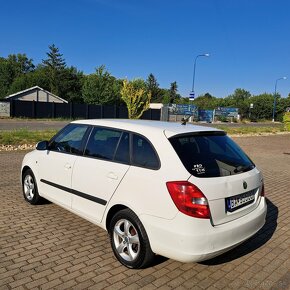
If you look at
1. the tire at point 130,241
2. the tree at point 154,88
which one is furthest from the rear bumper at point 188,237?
the tree at point 154,88

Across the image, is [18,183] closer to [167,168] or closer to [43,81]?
[167,168]

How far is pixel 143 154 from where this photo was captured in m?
3.74

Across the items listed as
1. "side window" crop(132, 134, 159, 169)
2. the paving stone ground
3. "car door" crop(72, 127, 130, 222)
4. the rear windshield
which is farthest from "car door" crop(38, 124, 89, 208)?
the rear windshield

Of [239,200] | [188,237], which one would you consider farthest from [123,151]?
[239,200]

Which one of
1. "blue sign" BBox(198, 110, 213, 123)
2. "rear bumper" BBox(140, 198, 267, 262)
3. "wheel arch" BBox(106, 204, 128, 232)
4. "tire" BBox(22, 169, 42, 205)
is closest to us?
"rear bumper" BBox(140, 198, 267, 262)

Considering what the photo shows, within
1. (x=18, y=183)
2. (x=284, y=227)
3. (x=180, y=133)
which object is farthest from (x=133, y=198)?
(x=18, y=183)

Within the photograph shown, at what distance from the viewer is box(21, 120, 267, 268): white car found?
10.8ft

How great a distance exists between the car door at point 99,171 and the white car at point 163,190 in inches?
0.4

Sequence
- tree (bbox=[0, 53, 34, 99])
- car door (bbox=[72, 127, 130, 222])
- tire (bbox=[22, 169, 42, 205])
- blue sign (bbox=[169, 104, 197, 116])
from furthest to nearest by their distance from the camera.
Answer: tree (bbox=[0, 53, 34, 99]), blue sign (bbox=[169, 104, 197, 116]), tire (bbox=[22, 169, 42, 205]), car door (bbox=[72, 127, 130, 222])

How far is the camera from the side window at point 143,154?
11.8 feet

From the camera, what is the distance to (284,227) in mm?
5395

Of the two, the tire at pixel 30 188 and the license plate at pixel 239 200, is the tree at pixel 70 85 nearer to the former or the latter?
the tire at pixel 30 188

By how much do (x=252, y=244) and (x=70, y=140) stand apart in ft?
9.37

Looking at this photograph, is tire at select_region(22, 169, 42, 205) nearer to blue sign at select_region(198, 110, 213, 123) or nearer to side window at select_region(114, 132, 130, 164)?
side window at select_region(114, 132, 130, 164)
